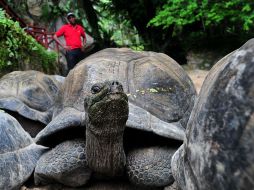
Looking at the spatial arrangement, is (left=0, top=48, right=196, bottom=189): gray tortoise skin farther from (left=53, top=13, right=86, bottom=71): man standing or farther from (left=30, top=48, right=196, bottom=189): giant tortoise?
(left=53, top=13, right=86, bottom=71): man standing

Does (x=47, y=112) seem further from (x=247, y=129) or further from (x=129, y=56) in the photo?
(x=247, y=129)

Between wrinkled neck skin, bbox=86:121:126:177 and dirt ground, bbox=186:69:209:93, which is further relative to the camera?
dirt ground, bbox=186:69:209:93

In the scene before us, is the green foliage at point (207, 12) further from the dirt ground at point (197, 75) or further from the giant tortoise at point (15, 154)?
the giant tortoise at point (15, 154)

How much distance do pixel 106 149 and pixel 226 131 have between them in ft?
5.72

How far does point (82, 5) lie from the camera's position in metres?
12.1

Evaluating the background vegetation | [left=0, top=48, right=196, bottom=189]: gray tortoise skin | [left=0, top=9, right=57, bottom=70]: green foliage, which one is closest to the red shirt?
[left=0, top=9, right=57, bottom=70]: green foliage

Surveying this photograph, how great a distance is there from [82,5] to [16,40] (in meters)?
6.14

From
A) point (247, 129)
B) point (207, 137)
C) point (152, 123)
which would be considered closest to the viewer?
point (247, 129)

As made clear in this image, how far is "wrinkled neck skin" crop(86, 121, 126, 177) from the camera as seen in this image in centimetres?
264

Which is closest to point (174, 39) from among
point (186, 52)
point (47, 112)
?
point (186, 52)

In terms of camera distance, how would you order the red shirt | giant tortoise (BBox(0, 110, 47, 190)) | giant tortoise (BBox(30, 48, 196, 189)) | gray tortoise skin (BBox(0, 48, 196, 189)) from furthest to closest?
the red shirt
gray tortoise skin (BBox(0, 48, 196, 189))
giant tortoise (BBox(0, 110, 47, 190))
giant tortoise (BBox(30, 48, 196, 189))

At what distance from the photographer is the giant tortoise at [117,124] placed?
2615mm

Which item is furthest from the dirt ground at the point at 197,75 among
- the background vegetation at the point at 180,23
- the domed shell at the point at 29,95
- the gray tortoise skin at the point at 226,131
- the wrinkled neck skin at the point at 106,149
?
the gray tortoise skin at the point at 226,131

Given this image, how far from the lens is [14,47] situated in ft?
20.1
